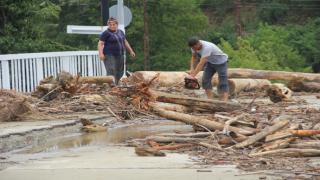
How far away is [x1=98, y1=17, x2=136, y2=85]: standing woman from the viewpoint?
Result: 1545cm

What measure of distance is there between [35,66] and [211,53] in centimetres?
466

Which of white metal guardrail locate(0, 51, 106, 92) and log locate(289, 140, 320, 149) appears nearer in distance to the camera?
log locate(289, 140, 320, 149)

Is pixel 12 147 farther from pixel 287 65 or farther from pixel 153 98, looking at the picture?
pixel 287 65

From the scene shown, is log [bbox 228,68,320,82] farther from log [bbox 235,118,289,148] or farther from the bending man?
log [bbox 235,118,289,148]

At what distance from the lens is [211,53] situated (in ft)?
44.6

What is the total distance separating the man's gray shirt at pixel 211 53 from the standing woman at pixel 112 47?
2.59 meters

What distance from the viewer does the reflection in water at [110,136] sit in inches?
359

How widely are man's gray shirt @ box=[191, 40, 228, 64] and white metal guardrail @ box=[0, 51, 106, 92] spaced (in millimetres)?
4173

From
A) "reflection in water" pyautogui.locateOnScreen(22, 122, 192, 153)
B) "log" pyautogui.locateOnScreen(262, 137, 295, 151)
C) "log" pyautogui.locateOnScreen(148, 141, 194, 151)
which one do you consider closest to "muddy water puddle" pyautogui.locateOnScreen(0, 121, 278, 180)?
"reflection in water" pyautogui.locateOnScreen(22, 122, 192, 153)

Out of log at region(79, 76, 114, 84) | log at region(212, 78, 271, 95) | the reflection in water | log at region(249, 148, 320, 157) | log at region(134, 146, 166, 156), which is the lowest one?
log at region(212, 78, 271, 95)

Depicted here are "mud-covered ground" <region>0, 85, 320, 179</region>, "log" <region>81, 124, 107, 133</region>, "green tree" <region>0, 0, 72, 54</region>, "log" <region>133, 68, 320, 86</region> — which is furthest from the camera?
"green tree" <region>0, 0, 72, 54</region>

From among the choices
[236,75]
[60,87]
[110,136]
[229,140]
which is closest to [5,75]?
[60,87]

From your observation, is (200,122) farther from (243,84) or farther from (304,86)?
(304,86)

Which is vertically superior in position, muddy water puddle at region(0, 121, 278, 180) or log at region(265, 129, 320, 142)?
log at region(265, 129, 320, 142)
